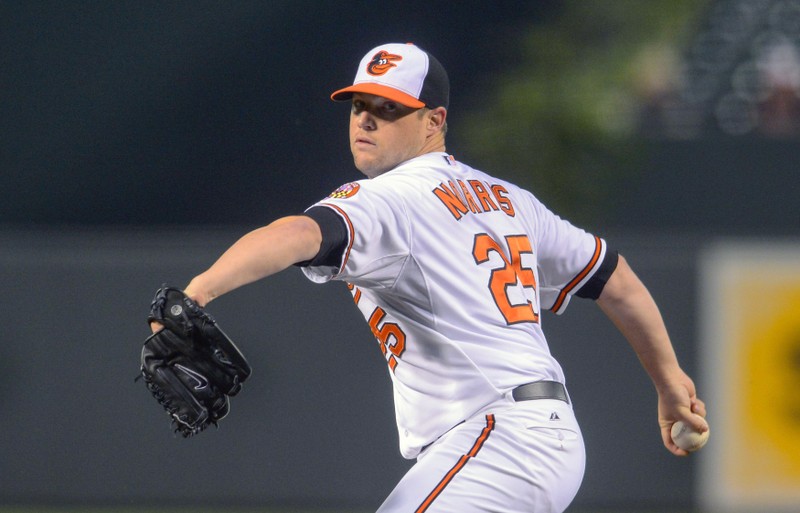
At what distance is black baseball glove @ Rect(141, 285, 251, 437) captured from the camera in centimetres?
258

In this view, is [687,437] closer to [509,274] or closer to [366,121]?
[509,274]

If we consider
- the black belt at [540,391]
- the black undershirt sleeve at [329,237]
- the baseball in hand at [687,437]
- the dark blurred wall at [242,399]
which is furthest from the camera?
the dark blurred wall at [242,399]

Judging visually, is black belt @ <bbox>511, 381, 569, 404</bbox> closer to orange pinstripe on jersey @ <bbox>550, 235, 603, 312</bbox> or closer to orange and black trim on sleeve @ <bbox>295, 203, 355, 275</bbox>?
orange pinstripe on jersey @ <bbox>550, 235, 603, 312</bbox>

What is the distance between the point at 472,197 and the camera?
3.30 m

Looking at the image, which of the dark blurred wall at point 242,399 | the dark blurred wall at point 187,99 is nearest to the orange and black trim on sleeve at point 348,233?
the dark blurred wall at point 242,399

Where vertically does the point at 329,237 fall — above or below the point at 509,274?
above

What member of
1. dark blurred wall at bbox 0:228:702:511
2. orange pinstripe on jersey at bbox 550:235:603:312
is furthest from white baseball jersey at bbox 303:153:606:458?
dark blurred wall at bbox 0:228:702:511

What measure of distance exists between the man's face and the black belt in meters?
0.68

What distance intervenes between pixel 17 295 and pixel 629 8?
577 centimetres

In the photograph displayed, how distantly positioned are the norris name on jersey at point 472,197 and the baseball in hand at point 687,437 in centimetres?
79

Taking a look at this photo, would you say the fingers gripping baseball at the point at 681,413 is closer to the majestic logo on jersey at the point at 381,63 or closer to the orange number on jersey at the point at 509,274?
the orange number on jersey at the point at 509,274

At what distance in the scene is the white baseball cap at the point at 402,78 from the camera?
11.0ft

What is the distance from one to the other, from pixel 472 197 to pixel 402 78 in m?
0.37

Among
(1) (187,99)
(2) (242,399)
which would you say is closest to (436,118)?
(2) (242,399)
